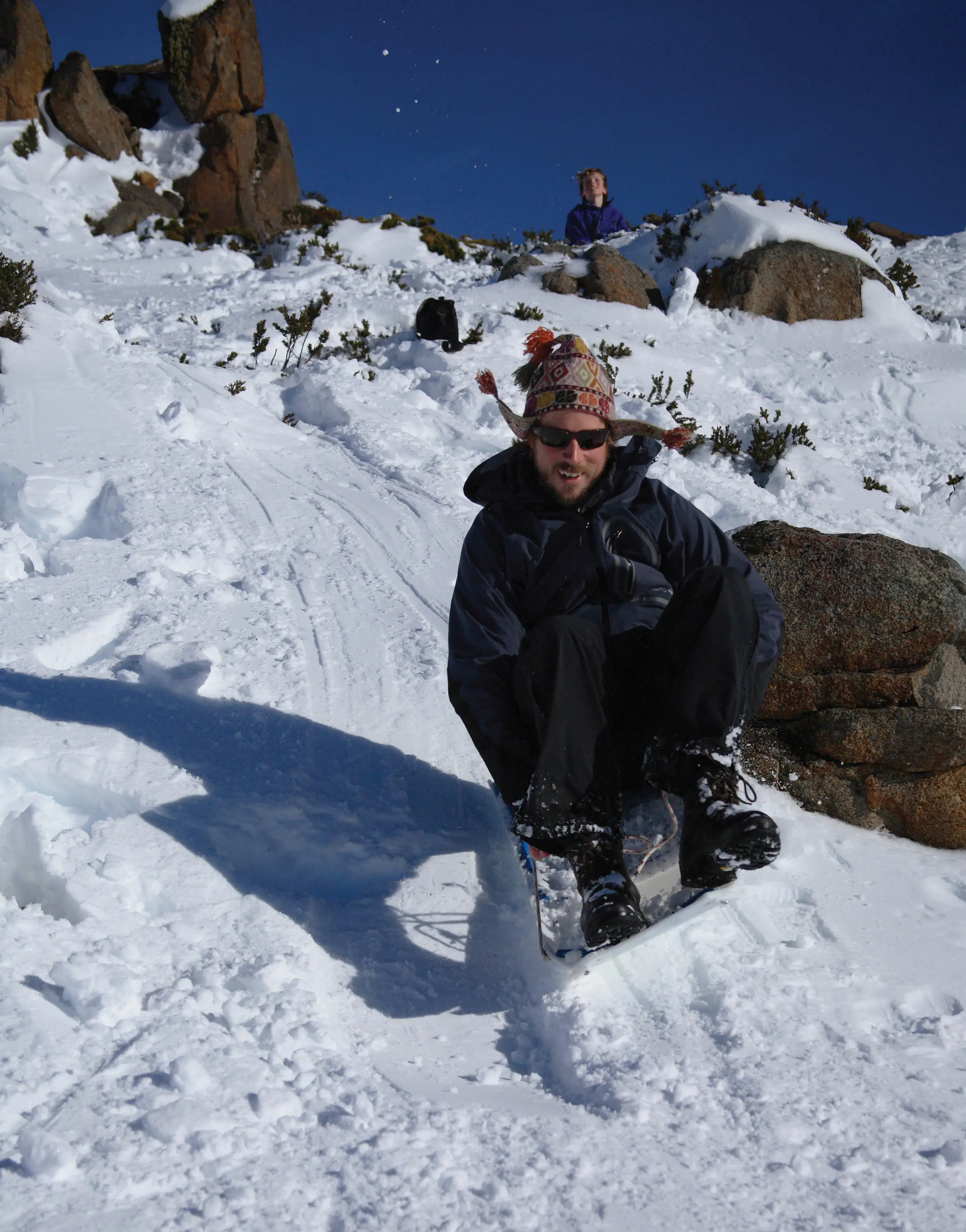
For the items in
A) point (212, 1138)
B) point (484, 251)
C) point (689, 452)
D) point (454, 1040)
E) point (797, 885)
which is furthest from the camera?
point (484, 251)

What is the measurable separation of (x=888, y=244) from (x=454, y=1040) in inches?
637

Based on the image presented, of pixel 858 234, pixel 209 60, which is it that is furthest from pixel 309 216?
pixel 858 234

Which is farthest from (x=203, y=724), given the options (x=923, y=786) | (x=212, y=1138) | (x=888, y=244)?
(x=888, y=244)

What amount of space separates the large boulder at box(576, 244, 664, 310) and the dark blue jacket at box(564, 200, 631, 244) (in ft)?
6.88

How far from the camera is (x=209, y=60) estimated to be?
55.9 feet

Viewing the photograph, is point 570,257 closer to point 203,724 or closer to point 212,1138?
point 203,724

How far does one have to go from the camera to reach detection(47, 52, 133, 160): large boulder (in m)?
15.8

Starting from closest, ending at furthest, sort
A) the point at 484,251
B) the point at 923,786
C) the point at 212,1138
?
1. the point at 212,1138
2. the point at 923,786
3. the point at 484,251

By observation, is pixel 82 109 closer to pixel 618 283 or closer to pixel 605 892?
A: pixel 618 283

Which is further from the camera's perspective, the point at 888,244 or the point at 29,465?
the point at 888,244

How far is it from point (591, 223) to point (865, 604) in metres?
12.1

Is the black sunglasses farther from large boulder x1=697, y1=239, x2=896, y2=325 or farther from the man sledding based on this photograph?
large boulder x1=697, y1=239, x2=896, y2=325

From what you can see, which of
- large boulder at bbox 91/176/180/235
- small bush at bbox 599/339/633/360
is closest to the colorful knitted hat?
small bush at bbox 599/339/633/360

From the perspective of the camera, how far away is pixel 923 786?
2965 millimetres
